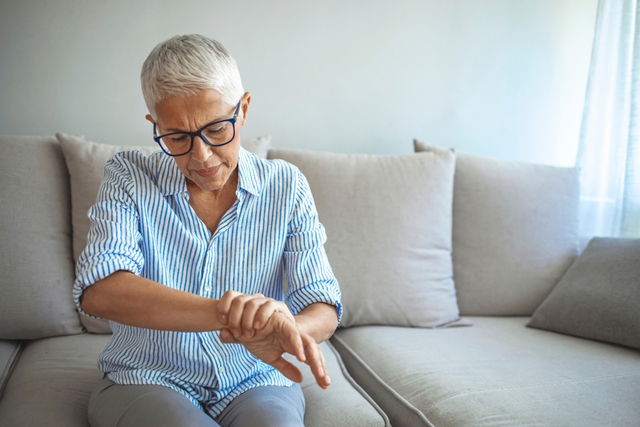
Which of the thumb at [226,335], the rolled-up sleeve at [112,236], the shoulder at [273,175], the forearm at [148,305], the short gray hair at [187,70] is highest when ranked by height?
the short gray hair at [187,70]

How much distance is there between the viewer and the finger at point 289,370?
3.23ft

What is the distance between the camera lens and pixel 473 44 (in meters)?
2.46

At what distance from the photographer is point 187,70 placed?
1.02 meters

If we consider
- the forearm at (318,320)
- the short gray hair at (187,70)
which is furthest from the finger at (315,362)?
the short gray hair at (187,70)

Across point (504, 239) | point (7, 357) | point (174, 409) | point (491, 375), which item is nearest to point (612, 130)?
point (504, 239)

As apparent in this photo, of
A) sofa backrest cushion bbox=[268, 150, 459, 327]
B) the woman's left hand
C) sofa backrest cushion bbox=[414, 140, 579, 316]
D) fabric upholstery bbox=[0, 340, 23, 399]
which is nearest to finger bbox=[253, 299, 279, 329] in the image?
the woman's left hand

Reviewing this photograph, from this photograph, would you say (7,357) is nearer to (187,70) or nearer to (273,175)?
(273,175)

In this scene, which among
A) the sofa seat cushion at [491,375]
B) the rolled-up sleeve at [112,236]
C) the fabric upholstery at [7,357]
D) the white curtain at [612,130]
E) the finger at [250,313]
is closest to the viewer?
the finger at [250,313]

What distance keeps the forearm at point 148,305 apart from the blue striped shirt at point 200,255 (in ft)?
0.19

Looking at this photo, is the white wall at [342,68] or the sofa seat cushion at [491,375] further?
the white wall at [342,68]

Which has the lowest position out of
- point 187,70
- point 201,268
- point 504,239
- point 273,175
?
point 504,239

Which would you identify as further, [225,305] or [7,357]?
[7,357]

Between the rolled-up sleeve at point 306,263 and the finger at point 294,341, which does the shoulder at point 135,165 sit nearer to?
the rolled-up sleeve at point 306,263

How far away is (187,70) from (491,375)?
1058 millimetres
